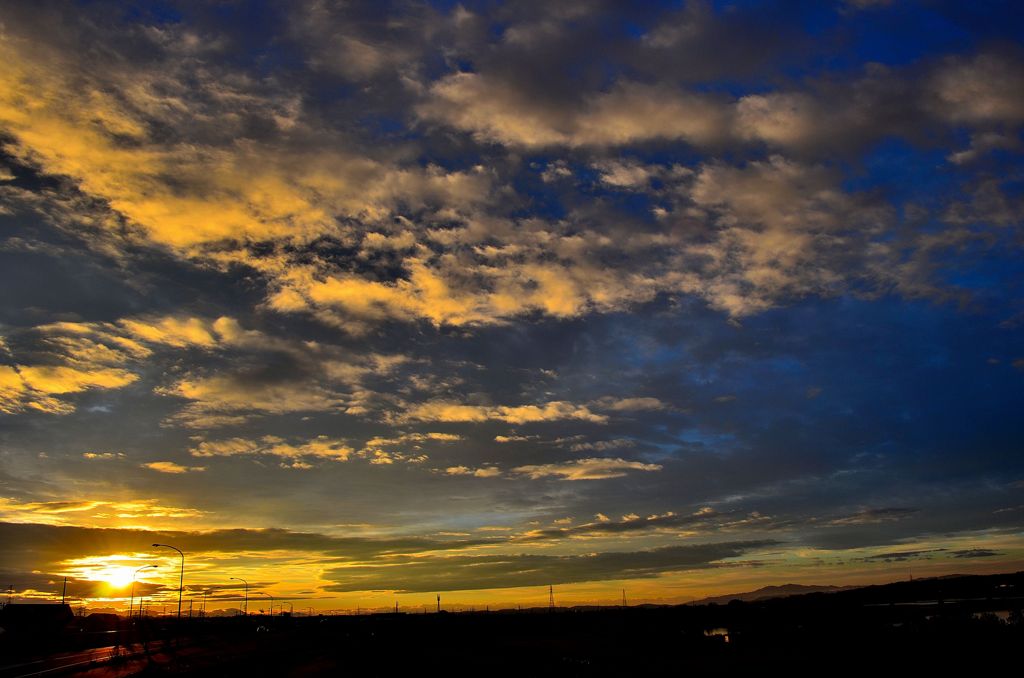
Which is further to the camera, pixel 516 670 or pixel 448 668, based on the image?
pixel 448 668

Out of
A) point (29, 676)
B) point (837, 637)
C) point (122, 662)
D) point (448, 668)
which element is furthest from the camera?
point (122, 662)

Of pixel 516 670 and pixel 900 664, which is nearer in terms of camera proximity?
pixel 900 664

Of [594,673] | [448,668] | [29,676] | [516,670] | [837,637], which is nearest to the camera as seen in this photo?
[594,673]

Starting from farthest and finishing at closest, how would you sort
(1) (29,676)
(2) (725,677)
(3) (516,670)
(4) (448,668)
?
(1) (29,676) < (4) (448,668) < (3) (516,670) < (2) (725,677)

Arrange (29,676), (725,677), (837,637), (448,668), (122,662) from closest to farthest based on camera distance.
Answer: (725,677), (448,668), (29,676), (837,637), (122,662)

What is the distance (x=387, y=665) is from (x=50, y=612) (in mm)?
178201

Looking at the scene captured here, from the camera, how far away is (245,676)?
4572 centimetres

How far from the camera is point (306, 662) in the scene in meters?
58.9

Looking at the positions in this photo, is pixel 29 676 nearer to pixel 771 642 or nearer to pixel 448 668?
pixel 448 668

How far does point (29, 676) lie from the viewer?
51250 millimetres

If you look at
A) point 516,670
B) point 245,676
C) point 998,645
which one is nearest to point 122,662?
point 245,676

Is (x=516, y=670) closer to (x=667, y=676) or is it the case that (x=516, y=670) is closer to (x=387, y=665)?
(x=667, y=676)

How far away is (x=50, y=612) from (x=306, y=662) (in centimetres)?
16733

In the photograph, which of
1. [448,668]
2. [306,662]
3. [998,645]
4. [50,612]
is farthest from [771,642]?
[50,612]
